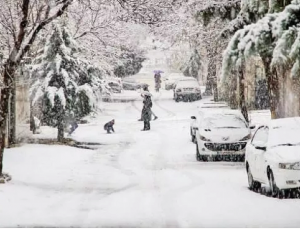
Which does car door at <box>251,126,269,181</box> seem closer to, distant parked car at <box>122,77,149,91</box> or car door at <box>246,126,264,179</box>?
car door at <box>246,126,264,179</box>

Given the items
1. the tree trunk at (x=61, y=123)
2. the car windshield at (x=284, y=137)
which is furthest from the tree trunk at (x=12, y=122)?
the car windshield at (x=284, y=137)

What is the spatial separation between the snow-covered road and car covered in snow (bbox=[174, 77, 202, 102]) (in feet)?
81.2

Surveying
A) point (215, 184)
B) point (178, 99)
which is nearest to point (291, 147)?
point (215, 184)

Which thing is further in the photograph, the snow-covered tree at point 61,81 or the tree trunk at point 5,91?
the snow-covered tree at point 61,81

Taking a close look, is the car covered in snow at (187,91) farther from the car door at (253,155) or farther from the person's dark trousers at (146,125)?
the car door at (253,155)

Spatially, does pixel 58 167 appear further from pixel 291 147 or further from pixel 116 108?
pixel 116 108

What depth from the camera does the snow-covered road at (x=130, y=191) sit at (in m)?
11.0

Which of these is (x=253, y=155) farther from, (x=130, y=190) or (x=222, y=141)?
(x=222, y=141)

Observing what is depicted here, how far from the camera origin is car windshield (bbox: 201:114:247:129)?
20.9 metres

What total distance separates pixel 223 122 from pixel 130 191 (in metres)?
7.53

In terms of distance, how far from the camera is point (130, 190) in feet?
48.0

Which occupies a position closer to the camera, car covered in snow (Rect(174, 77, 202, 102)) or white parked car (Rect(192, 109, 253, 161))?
white parked car (Rect(192, 109, 253, 161))

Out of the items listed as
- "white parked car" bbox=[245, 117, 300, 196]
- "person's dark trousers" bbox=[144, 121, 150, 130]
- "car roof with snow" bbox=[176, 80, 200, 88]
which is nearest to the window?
"white parked car" bbox=[245, 117, 300, 196]

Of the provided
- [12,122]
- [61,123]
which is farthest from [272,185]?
[61,123]
